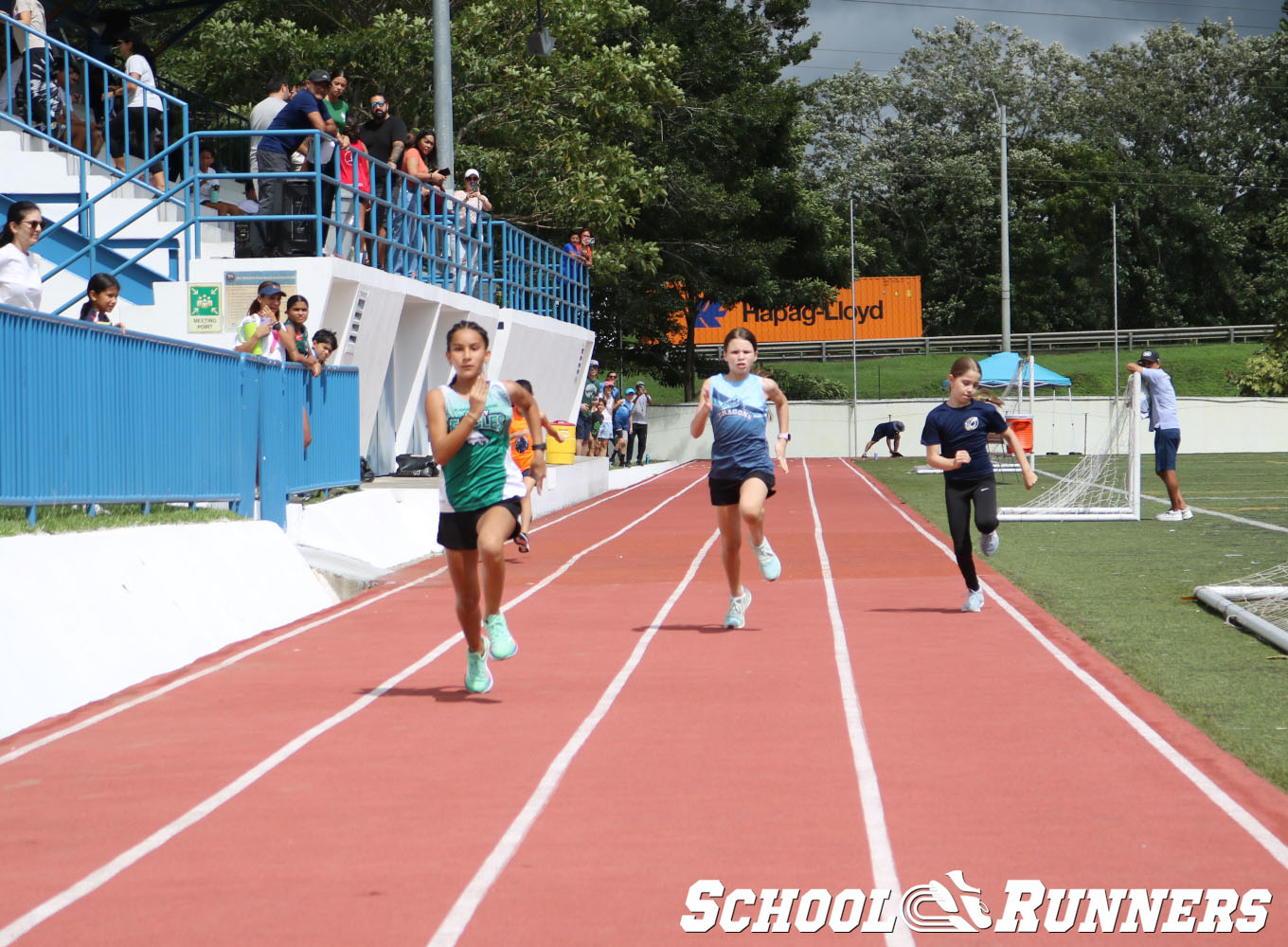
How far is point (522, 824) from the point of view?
19.2ft

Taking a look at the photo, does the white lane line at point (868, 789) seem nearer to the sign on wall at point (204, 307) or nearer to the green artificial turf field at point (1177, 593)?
the green artificial turf field at point (1177, 593)

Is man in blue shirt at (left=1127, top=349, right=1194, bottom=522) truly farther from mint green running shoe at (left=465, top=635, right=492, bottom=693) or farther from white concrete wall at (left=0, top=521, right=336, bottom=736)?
mint green running shoe at (left=465, top=635, right=492, bottom=693)

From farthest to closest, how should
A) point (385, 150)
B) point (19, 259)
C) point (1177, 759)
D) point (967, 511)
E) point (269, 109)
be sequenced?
point (385, 150), point (269, 109), point (967, 511), point (19, 259), point (1177, 759)

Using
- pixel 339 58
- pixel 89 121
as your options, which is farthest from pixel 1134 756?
pixel 339 58

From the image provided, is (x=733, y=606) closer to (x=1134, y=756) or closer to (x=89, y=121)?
(x=1134, y=756)

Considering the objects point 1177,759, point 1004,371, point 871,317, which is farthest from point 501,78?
point 871,317

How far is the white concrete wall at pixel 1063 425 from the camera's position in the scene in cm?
4847

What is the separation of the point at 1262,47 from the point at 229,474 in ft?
244

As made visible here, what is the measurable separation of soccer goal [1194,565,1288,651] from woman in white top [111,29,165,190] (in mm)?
13679

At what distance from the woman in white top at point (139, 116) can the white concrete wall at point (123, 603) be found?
30.8ft

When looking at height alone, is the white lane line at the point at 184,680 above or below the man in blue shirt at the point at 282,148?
below

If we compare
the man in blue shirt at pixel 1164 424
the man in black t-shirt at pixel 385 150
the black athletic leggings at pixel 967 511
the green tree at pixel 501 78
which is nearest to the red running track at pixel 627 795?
the black athletic leggings at pixel 967 511

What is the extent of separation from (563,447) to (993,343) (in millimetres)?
45032

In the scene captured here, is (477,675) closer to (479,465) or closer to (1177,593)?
(479,465)
